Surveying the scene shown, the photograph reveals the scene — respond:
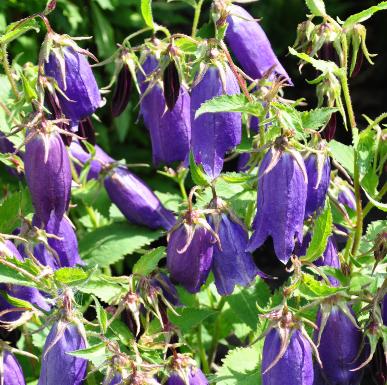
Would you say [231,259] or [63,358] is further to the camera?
[231,259]

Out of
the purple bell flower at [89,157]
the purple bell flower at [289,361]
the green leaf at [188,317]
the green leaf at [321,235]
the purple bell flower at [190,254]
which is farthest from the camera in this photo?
the purple bell flower at [89,157]

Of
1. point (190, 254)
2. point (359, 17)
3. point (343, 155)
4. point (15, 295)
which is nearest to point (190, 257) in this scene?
point (190, 254)

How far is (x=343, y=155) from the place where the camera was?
6.84ft

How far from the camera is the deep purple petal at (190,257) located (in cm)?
182

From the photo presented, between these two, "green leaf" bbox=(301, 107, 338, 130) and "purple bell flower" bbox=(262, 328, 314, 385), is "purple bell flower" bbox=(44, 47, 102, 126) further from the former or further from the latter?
"purple bell flower" bbox=(262, 328, 314, 385)

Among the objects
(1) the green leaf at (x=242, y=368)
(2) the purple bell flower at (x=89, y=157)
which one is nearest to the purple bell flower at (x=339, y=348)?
(1) the green leaf at (x=242, y=368)

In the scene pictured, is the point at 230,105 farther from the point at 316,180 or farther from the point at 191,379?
the point at 191,379

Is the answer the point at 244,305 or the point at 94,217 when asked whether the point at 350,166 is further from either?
the point at 94,217

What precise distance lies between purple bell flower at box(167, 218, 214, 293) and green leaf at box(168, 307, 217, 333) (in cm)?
7

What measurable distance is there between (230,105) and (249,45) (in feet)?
1.35

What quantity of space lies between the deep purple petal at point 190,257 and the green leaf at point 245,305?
34 centimetres

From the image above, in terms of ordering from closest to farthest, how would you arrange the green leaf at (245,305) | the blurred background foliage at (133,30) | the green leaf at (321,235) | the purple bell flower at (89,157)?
the green leaf at (321,235), the green leaf at (245,305), the purple bell flower at (89,157), the blurred background foliage at (133,30)

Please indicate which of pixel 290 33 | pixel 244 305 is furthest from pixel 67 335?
pixel 290 33

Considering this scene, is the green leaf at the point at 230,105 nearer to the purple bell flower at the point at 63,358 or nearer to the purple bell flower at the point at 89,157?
the purple bell flower at the point at 63,358
